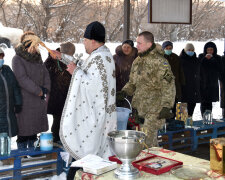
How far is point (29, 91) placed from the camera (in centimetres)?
408

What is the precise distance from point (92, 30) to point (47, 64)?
70.2 inches

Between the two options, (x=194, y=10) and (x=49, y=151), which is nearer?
(x=49, y=151)

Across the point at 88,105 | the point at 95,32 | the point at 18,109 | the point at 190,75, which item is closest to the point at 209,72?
the point at 190,75

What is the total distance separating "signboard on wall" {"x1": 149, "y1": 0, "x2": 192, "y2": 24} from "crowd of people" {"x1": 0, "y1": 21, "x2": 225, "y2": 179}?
0.43 metres

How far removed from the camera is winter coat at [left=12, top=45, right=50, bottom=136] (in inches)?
159

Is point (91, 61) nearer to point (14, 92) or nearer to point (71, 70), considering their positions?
point (71, 70)

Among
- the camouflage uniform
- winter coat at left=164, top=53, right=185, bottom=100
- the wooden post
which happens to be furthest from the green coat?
winter coat at left=164, top=53, right=185, bottom=100

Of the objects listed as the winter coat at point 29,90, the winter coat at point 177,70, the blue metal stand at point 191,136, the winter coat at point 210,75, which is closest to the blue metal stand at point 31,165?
the winter coat at point 29,90

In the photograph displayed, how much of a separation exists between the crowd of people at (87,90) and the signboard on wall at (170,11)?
429 millimetres

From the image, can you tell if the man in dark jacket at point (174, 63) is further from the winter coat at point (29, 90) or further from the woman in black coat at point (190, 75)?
the winter coat at point (29, 90)

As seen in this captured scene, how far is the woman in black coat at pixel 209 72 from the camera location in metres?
6.48

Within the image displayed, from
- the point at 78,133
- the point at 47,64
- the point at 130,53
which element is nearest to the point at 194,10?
the point at 130,53

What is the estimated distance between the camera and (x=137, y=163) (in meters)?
2.05

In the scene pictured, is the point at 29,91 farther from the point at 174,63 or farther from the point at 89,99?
the point at 174,63
